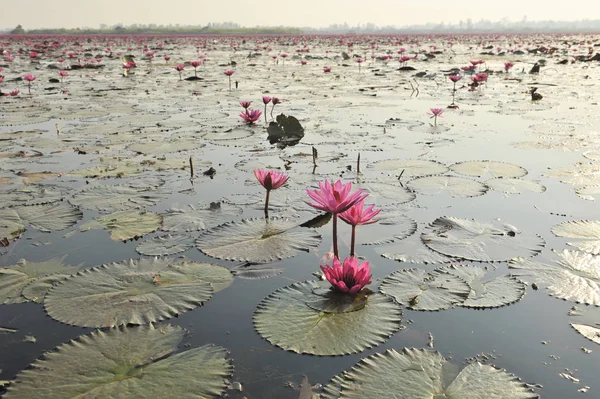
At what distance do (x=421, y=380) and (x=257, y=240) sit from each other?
3.52 feet

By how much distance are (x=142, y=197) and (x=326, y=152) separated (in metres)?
1.62

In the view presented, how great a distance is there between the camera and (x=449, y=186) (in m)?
2.91

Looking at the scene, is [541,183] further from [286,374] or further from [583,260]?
[286,374]

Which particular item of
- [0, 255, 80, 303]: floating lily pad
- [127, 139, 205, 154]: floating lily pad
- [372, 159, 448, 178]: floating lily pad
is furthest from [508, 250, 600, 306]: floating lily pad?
[127, 139, 205, 154]: floating lily pad

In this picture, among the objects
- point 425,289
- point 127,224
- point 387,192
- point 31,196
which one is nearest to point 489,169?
point 387,192

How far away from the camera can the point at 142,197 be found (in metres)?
2.77

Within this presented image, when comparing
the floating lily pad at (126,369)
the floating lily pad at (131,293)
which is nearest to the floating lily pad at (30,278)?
the floating lily pad at (131,293)

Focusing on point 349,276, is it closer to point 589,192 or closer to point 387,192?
point 387,192

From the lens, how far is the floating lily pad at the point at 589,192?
2.70 m

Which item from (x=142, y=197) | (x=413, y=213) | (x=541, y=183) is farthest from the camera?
(x=541, y=183)

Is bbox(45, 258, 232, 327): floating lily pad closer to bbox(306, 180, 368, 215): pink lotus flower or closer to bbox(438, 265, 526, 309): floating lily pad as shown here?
bbox(306, 180, 368, 215): pink lotus flower

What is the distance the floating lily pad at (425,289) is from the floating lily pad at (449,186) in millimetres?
1076

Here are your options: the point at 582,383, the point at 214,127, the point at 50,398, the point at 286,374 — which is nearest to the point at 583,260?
the point at 582,383

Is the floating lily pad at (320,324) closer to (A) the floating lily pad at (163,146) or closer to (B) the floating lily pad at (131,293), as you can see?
(B) the floating lily pad at (131,293)
